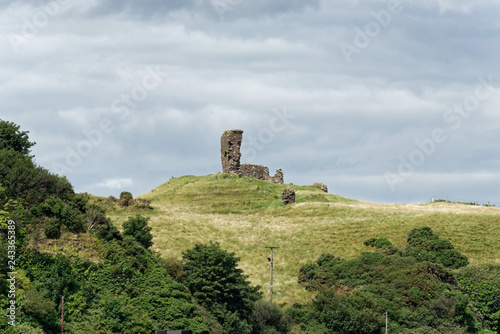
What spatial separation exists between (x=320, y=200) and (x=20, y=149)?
5339cm

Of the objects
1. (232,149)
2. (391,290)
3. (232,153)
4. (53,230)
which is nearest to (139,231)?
(53,230)

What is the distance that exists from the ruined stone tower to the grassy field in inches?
359

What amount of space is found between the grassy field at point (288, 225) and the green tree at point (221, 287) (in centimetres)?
953

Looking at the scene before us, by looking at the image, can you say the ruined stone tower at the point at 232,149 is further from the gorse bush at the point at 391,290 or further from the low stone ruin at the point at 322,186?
the gorse bush at the point at 391,290

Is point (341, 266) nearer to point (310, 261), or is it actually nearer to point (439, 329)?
point (310, 261)

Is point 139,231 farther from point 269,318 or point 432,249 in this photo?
point 432,249

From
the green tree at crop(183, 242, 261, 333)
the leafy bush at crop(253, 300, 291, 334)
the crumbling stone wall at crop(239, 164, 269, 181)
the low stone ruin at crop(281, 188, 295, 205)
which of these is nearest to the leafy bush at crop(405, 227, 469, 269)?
the leafy bush at crop(253, 300, 291, 334)

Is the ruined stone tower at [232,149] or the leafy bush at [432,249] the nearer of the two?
the leafy bush at [432,249]

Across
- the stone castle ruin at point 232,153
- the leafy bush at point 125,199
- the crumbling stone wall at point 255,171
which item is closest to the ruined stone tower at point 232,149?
the stone castle ruin at point 232,153

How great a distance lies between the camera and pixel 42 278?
139 ft

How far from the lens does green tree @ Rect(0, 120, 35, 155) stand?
53250 mm

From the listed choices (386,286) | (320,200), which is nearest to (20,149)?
(386,286)

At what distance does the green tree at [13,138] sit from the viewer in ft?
175

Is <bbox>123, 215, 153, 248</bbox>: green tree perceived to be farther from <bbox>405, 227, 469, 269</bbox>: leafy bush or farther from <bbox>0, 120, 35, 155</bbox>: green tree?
<bbox>405, 227, 469, 269</bbox>: leafy bush
